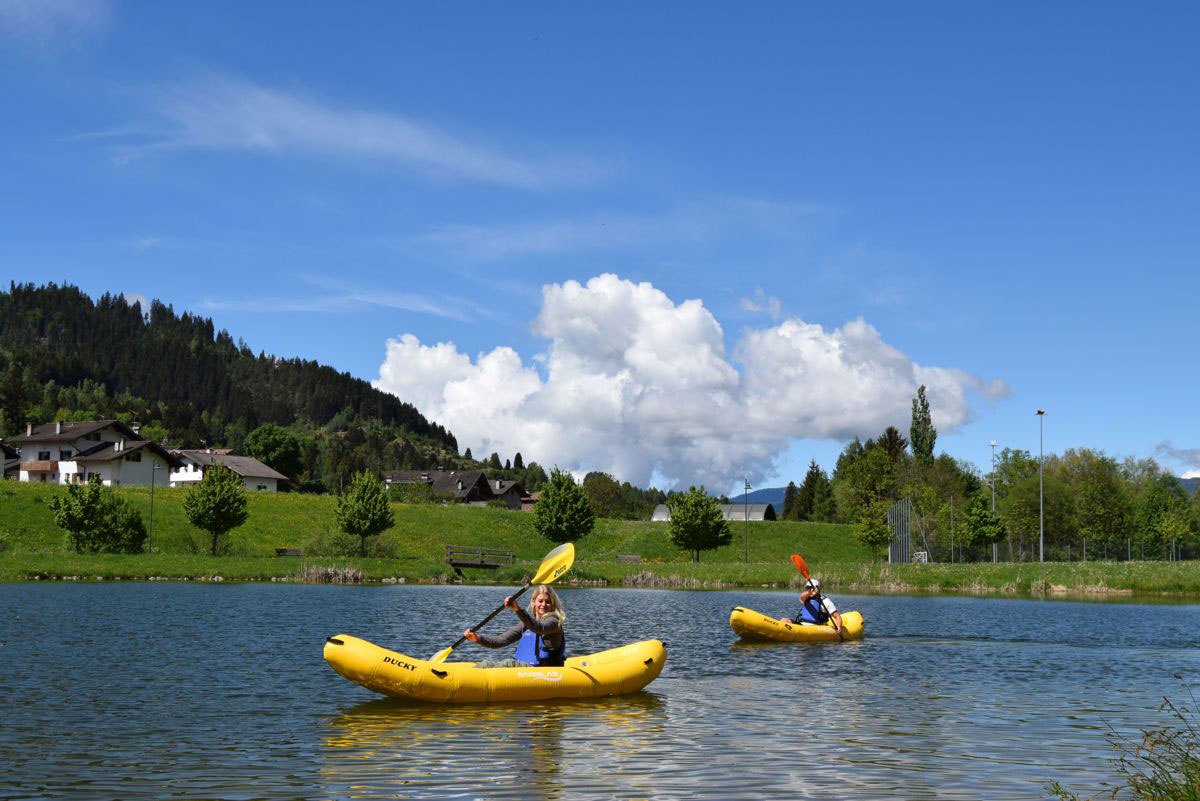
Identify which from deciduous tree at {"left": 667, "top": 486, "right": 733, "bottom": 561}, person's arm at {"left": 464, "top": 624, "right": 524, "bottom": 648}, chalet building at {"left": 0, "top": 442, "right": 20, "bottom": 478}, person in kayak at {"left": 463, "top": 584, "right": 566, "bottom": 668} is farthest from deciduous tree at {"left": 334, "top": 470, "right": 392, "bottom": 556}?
chalet building at {"left": 0, "top": 442, "right": 20, "bottom": 478}

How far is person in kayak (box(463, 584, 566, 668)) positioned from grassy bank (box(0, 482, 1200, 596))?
41.9m

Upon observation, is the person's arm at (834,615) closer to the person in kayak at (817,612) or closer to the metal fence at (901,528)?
the person in kayak at (817,612)

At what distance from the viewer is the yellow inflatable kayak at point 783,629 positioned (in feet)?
99.2

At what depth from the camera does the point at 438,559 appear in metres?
72.6

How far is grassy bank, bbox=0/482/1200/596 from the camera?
58625 mm

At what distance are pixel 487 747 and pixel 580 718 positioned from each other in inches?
123

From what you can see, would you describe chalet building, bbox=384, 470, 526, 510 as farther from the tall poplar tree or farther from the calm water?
the calm water

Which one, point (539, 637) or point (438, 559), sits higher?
point (539, 637)

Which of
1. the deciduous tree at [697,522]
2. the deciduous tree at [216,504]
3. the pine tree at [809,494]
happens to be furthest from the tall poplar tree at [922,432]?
the deciduous tree at [216,504]

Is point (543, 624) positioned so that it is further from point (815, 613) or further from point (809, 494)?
point (809, 494)

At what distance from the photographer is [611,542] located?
97562 millimetres

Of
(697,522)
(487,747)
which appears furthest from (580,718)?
(697,522)

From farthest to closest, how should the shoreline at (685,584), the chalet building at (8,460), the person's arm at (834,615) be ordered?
1. the chalet building at (8,460)
2. the shoreline at (685,584)
3. the person's arm at (834,615)

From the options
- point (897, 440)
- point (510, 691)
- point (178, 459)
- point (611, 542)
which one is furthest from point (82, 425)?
point (510, 691)
